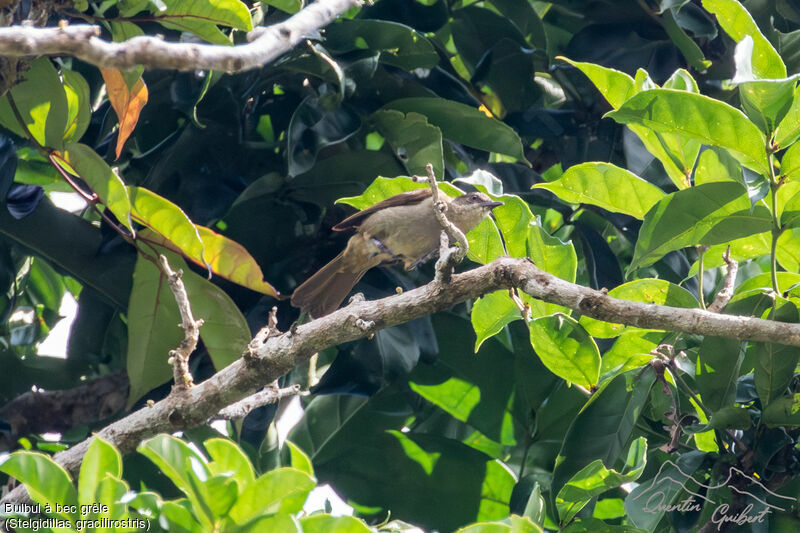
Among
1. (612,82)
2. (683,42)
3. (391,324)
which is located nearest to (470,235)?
(391,324)

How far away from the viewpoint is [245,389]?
6.57 feet

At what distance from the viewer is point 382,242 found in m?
2.85

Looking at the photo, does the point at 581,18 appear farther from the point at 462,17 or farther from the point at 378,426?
the point at 378,426

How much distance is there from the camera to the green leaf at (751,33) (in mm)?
1733

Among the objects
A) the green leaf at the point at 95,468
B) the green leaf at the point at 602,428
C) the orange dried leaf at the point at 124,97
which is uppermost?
the orange dried leaf at the point at 124,97

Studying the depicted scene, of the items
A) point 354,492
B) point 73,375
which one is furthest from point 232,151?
point 354,492

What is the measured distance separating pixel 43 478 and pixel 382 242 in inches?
63.5

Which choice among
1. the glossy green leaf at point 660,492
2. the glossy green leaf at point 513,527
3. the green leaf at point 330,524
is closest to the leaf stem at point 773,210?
the glossy green leaf at point 660,492

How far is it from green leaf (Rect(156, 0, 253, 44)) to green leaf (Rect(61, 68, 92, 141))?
31 centimetres

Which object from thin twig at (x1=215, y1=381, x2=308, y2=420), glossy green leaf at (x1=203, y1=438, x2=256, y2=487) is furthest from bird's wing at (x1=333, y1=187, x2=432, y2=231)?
glossy green leaf at (x1=203, y1=438, x2=256, y2=487)

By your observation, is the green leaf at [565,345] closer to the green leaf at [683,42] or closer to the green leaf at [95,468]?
the green leaf at [95,468]

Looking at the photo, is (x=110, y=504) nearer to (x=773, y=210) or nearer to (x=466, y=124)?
(x=773, y=210)

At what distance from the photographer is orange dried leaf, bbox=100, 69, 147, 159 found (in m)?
2.32

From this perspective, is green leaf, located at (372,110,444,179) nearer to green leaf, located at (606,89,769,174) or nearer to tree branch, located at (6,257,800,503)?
tree branch, located at (6,257,800,503)
